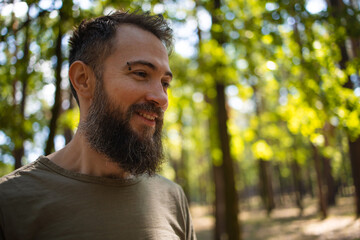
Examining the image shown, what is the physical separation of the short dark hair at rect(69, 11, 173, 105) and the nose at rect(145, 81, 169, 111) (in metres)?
0.29

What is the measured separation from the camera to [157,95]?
158 centimetres

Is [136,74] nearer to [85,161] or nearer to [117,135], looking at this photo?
[117,135]

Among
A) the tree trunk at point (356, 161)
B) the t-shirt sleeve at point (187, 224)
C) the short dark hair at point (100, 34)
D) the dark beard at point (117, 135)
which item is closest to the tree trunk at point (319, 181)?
the tree trunk at point (356, 161)

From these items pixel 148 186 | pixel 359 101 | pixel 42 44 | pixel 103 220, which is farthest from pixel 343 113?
pixel 42 44

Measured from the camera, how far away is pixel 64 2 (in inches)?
147

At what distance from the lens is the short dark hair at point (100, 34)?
1623 millimetres

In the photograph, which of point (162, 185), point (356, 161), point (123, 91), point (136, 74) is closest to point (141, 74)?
point (136, 74)

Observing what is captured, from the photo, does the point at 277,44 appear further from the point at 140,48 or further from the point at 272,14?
the point at 140,48

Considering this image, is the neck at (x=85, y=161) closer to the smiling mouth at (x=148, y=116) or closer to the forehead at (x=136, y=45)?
the smiling mouth at (x=148, y=116)

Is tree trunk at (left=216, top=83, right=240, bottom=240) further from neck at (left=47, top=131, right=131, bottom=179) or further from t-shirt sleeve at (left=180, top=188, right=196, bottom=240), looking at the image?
neck at (left=47, top=131, right=131, bottom=179)

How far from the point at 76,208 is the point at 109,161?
31 centimetres

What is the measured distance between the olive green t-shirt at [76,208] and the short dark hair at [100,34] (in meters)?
0.56

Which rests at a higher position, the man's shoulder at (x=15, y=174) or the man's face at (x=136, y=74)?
the man's face at (x=136, y=74)

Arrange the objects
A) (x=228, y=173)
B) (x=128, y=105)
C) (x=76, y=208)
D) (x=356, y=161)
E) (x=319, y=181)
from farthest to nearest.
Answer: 1. (x=319, y=181)
2. (x=356, y=161)
3. (x=228, y=173)
4. (x=128, y=105)
5. (x=76, y=208)
